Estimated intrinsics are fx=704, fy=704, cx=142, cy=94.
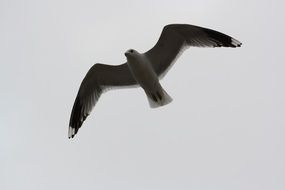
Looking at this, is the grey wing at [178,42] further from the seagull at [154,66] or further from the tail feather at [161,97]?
the tail feather at [161,97]

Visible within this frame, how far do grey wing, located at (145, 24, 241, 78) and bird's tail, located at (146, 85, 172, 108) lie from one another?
1.18 feet

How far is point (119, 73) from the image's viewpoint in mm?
11883

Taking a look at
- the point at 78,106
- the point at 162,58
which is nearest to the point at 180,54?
the point at 162,58

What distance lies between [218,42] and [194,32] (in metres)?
0.42

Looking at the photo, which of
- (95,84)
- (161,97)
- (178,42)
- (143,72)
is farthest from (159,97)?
(95,84)

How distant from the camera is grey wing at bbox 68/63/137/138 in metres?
11.8

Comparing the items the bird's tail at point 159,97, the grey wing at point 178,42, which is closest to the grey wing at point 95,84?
the grey wing at point 178,42

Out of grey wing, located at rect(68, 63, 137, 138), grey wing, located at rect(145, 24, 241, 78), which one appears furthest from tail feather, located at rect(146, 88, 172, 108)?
grey wing, located at rect(68, 63, 137, 138)

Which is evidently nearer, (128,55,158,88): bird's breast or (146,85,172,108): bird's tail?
(128,55,158,88): bird's breast

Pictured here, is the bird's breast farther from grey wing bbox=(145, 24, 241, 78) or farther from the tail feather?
grey wing bbox=(145, 24, 241, 78)

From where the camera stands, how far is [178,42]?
11.4 m

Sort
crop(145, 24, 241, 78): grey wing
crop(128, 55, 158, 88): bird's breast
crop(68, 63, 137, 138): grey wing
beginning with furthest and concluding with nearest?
crop(68, 63, 137, 138): grey wing, crop(145, 24, 241, 78): grey wing, crop(128, 55, 158, 88): bird's breast

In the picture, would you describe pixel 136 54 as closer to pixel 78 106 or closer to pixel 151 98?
pixel 151 98

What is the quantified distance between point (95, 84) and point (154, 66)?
1159 millimetres
